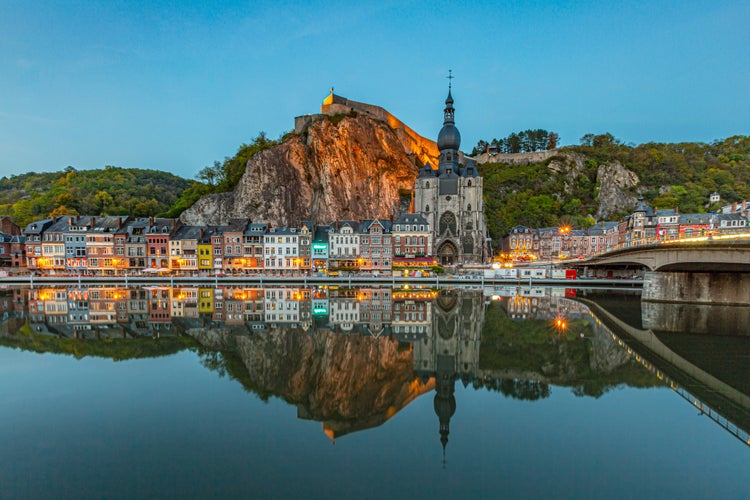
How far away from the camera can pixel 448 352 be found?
15961 mm

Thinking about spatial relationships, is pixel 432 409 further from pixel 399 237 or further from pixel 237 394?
pixel 399 237

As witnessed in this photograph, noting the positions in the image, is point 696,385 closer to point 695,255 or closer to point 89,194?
point 695,255

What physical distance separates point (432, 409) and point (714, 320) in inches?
861

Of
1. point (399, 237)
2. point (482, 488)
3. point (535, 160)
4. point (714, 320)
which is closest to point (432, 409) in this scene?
point (482, 488)

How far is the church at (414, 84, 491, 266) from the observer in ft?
212

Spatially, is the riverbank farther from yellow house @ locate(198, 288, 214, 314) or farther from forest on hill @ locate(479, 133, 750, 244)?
forest on hill @ locate(479, 133, 750, 244)

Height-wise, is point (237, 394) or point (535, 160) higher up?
point (535, 160)

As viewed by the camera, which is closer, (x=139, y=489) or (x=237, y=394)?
(x=139, y=489)

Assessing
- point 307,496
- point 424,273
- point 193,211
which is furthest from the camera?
point 193,211

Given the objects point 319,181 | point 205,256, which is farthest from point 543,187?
point 205,256

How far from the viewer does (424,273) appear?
52.5 metres

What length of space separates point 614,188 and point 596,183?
4667 millimetres

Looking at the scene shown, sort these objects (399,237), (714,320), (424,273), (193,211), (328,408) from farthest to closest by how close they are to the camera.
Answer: (193,211) < (399,237) < (424,273) < (714,320) < (328,408)

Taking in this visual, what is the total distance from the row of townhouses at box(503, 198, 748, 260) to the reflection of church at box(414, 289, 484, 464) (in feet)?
133
